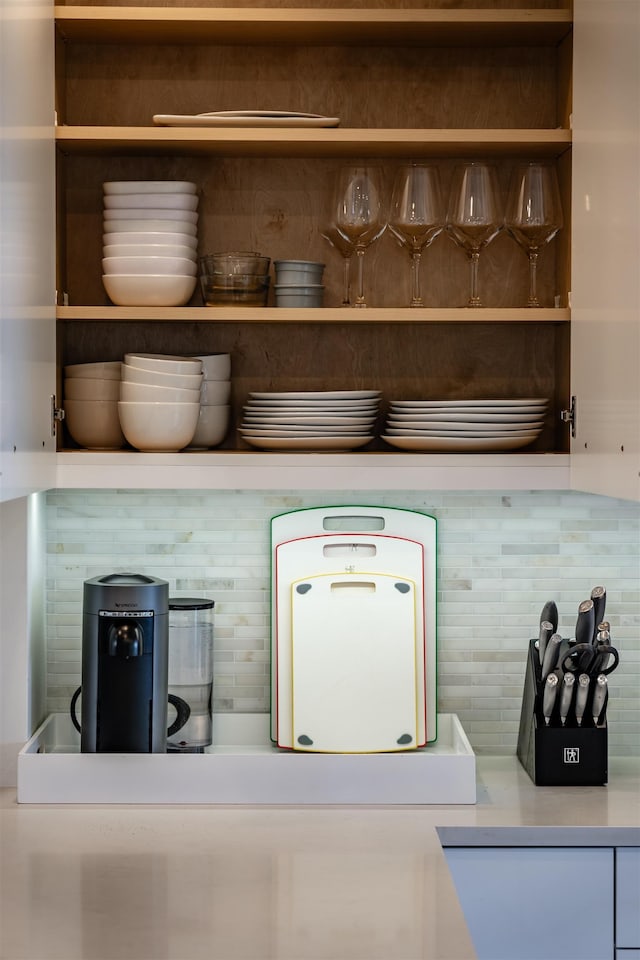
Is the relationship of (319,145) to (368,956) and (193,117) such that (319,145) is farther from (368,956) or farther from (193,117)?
(368,956)

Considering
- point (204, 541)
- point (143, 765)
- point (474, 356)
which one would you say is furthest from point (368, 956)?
point (474, 356)

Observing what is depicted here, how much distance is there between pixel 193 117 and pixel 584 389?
87 centimetres

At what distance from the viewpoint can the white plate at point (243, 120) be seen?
80.0 inches

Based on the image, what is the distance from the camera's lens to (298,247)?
2.27 metres

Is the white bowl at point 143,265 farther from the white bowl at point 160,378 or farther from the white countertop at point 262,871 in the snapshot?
the white countertop at point 262,871

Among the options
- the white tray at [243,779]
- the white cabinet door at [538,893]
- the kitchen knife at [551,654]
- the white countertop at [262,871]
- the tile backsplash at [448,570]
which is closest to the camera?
the white countertop at [262,871]

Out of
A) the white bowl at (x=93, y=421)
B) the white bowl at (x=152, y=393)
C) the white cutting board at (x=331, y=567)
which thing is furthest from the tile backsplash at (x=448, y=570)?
the white bowl at (x=152, y=393)

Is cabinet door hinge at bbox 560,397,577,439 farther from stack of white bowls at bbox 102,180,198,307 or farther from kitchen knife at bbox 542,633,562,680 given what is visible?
stack of white bowls at bbox 102,180,198,307

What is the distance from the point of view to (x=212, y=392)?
2156mm

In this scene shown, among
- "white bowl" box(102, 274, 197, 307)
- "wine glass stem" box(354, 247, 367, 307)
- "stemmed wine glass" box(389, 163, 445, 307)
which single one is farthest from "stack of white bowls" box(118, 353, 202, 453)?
"stemmed wine glass" box(389, 163, 445, 307)

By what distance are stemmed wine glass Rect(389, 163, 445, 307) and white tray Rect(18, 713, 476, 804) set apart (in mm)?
978

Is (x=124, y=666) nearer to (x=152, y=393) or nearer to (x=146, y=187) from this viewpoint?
(x=152, y=393)

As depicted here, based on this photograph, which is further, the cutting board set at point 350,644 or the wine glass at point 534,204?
the cutting board set at point 350,644

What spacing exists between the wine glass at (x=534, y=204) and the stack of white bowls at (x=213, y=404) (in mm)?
622
